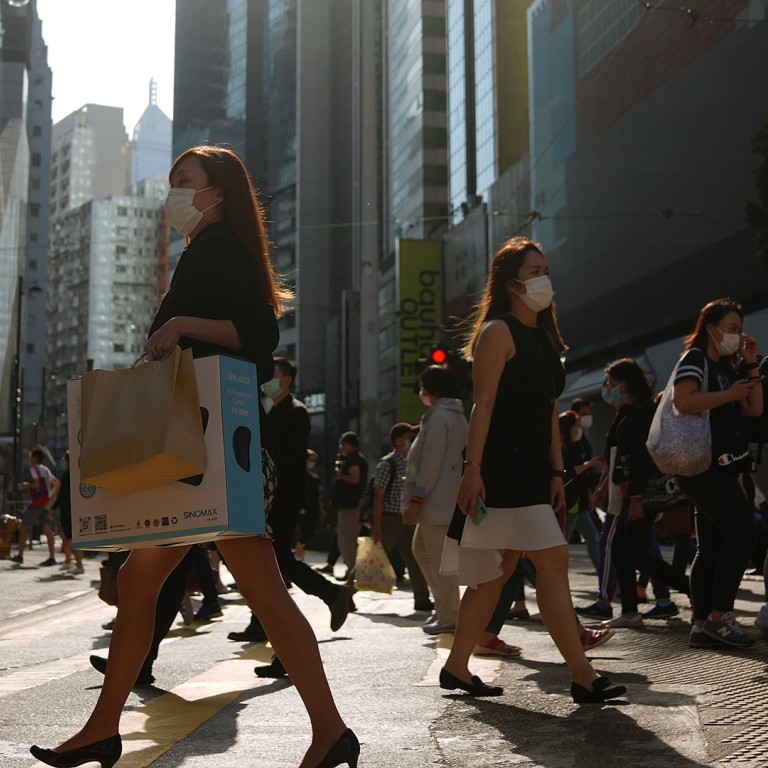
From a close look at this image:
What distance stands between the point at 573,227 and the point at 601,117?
4411 millimetres

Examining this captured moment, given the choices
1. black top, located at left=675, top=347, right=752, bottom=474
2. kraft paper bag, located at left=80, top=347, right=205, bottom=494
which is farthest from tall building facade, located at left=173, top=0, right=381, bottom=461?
kraft paper bag, located at left=80, top=347, right=205, bottom=494

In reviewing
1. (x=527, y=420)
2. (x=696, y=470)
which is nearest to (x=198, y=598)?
(x=696, y=470)


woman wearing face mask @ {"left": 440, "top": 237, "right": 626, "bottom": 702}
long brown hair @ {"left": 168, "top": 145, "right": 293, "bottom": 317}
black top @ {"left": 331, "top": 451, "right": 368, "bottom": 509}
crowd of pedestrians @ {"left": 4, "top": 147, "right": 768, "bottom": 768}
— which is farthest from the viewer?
black top @ {"left": 331, "top": 451, "right": 368, "bottom": 509}

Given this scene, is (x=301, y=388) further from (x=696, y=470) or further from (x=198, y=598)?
(x=696, y=470)

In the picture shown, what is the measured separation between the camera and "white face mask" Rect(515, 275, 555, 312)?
5469mm

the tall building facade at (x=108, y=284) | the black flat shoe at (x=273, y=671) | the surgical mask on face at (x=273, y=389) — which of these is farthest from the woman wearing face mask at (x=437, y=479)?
the tall building facade at (x=108, y=284)

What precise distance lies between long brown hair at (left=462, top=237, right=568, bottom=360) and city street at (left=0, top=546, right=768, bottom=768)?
1520 millimetres

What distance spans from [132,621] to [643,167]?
101 ft

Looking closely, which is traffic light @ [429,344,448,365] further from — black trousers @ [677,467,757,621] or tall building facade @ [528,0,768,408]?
tall building facade @ [528,0,768,408]

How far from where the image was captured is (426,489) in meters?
8.68

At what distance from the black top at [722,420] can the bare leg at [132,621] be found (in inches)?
141

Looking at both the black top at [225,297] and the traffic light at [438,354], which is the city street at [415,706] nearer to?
the black top at [225,297]

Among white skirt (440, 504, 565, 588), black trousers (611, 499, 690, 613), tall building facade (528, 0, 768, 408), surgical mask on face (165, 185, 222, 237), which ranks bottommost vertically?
black trousers (611, 499, 690, 613)

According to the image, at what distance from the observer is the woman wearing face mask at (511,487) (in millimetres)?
5105
